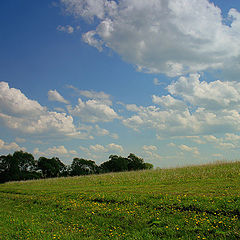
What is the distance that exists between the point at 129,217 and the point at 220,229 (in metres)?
4.72

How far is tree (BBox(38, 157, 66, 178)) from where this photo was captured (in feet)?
253

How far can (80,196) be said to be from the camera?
20203mm

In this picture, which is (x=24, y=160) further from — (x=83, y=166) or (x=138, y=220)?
(x=138, y=220)

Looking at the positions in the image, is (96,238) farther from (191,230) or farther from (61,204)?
(61,204)

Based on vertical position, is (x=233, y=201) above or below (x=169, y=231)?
above

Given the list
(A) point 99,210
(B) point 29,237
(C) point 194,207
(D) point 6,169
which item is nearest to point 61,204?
(A) point 99,210

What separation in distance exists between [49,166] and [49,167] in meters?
0.38

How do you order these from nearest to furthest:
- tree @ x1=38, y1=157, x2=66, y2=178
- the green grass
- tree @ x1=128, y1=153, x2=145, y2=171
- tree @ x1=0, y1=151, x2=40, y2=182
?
the green grass → tree @ x1=0, y1=151, x2=40, y2=182 → tree @ x1=38, y1=157, x2=66, y2=178 → tree @ x1=128, y1=153, x2=145, y2=171

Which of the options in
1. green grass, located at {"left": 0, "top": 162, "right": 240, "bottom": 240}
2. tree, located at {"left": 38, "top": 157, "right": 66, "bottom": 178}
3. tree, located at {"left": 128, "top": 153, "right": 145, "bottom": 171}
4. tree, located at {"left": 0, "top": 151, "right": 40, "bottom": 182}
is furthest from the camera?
tree, located at {"left": 128, "top": 153, "right": 145, "bottom": 171}

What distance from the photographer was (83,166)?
8106 cm

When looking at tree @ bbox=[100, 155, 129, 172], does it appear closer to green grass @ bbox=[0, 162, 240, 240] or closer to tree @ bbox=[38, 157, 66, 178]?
tree @ bbox=[38, 157, 66, 178]

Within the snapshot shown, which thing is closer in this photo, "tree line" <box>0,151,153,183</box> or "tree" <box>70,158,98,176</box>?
"tree line" <box>0,151,153,183</box>

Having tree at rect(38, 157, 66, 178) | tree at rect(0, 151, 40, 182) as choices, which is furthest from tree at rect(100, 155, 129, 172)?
tree at rect(0, 151, 40, 182)

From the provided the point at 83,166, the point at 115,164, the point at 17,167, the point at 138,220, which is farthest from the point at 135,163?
the point at 138,220
